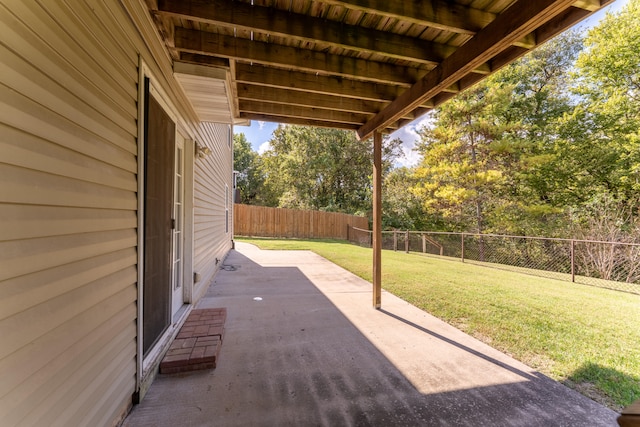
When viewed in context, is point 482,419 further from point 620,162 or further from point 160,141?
point 620,162

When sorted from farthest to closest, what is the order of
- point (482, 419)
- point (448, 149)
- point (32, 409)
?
point (448, 149) → point (482, 419) → point (32, 409)

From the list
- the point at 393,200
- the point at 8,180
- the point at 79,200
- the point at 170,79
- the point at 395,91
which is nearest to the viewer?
the point at 8,180

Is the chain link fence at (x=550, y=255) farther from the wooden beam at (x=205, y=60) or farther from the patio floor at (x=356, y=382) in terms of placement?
the wooden beam at (x=205, y=60)

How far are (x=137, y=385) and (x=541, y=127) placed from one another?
664 inches

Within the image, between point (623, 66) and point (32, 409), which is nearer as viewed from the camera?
point (32, 409)

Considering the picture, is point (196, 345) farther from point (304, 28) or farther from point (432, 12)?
point (432, 12)

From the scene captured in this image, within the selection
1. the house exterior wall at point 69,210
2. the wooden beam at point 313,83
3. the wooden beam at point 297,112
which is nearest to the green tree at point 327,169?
the wooden beam at point 297,112

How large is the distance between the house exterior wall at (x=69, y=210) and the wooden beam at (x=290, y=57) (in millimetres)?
584

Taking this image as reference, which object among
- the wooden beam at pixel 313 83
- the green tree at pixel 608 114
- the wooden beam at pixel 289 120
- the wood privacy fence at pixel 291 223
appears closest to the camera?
the wooden beam at pixel 313 83

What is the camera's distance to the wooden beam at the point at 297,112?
389 centimetres

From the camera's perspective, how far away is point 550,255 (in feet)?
27.5

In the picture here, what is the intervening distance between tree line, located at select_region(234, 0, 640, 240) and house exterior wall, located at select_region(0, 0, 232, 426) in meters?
11.9

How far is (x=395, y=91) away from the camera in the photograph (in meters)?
3.50

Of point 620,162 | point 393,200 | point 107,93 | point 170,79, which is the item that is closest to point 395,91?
point 170,79
